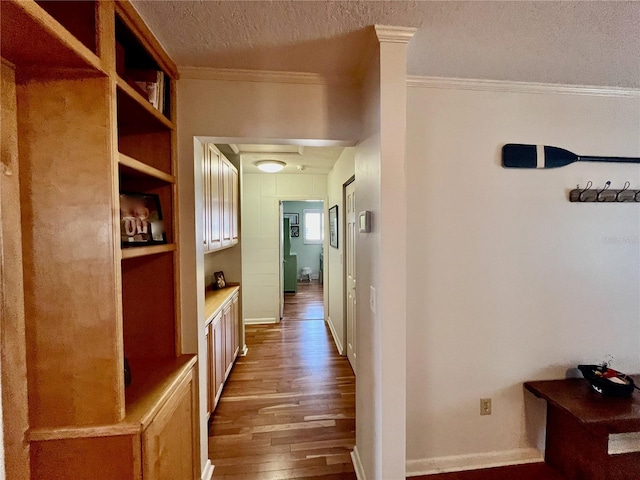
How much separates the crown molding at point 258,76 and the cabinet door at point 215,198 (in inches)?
28.7

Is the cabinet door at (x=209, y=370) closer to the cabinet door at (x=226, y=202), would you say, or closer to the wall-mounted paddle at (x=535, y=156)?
the cabinet door at (x=226, y=202)

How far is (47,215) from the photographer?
3.01ft

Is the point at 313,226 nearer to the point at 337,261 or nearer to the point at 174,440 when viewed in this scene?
the point at 337,261

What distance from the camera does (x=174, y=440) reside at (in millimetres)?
1252

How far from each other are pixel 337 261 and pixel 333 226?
1.80 feet

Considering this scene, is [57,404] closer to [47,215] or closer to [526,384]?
[47,215]

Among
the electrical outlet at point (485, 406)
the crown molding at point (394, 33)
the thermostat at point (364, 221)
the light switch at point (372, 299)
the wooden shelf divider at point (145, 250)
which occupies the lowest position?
the electrical outlet at point (485, 406)

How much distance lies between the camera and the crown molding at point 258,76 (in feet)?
5.06

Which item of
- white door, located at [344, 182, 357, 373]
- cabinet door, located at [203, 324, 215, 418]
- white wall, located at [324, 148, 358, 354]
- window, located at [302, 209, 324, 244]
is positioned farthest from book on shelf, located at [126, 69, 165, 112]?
window, located at [302, 209, 324, 244]

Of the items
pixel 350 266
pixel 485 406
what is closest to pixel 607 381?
pixel 485 406

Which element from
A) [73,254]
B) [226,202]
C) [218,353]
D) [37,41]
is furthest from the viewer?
[226,202]

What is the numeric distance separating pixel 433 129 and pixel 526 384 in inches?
68.8

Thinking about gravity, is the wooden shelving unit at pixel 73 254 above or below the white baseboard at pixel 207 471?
above

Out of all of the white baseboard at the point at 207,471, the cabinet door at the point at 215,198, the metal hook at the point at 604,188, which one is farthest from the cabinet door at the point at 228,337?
the metal hook at the point at 604,188
